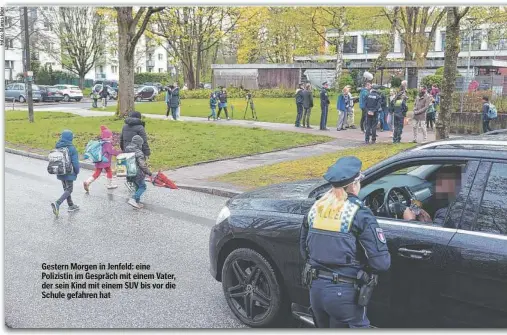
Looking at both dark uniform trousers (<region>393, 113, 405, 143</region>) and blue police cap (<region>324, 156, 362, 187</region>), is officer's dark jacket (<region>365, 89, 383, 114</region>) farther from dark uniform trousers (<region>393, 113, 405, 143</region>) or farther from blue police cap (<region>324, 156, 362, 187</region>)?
blue police cap (<region>324, 156, 362, 187</region>)

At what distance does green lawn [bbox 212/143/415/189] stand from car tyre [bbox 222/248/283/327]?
5797mm

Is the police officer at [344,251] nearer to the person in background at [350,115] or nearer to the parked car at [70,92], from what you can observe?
the person in background at [350,115]

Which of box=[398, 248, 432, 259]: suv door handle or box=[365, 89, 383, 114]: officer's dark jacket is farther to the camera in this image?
box=[365, 89, 383, 114]: officer's dark jacket

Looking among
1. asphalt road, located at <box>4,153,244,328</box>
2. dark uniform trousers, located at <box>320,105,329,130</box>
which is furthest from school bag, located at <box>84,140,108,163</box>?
dark uniform trousers, located at <box>320,105,329,130</box>

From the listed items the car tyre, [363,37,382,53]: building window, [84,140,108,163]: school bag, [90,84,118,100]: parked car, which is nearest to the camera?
the car tyre

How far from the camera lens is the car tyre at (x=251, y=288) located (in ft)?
14.2

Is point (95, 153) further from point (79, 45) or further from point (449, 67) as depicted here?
point (79, 45)

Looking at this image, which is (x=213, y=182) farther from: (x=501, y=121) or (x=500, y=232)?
(x=501, y=121)

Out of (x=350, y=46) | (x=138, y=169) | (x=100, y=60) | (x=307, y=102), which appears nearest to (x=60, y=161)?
(x=138, y=169)

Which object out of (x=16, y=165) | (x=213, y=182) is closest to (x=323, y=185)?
(x=213, y=182)

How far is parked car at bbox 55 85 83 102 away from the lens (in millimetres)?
36250

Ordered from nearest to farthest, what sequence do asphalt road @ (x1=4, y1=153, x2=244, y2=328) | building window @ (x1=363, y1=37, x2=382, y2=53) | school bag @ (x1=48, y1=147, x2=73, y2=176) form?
asphalt road @ (x1=4, y1=153, x2=244, y2=328) < school bag @ (x1=48, y1=147, x2=73, y2=176) < building window @ (x1=363, y1=37, x2=382, y2=53)

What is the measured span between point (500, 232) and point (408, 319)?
857 millimetres

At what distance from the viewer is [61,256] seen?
6422 millimetres
